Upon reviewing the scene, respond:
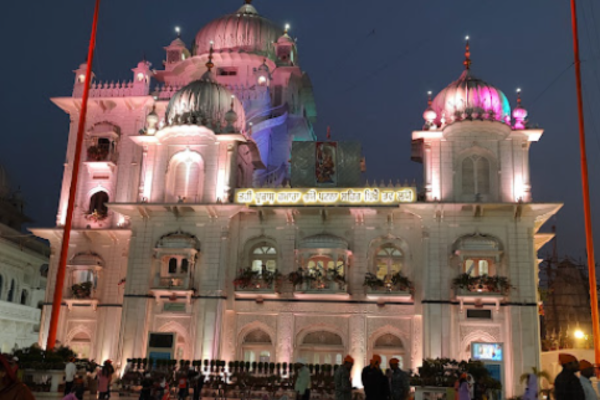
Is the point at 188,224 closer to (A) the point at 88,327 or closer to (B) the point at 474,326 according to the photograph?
(A) the point at 88,327

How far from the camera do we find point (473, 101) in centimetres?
3247

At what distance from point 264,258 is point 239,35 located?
54.2 ft

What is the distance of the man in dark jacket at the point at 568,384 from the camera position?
32.4ft

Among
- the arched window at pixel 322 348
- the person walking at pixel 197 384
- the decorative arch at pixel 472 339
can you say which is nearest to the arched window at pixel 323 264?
the arched window at pixel 322 348

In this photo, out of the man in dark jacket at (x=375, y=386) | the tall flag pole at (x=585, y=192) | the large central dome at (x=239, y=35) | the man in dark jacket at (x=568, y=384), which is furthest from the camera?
the large central dome at (x=239, y=35)

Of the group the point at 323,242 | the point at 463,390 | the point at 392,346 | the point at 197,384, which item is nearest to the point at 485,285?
the point at 392,346

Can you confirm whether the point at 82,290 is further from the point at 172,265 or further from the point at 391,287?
the point at 391,287

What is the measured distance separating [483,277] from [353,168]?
833 centimetres

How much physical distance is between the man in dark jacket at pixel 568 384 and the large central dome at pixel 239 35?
34.6m

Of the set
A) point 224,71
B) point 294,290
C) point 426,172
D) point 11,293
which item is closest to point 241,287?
point 294,290

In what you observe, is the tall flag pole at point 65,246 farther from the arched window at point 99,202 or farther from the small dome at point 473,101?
the small dome at point 473,101

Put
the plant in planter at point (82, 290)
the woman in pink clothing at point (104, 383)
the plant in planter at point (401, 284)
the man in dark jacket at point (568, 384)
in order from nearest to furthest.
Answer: the man in dark jacket at point (568, 384)
the woman in pink clothing at point (104, 383)
the plant in planter at point (401, 284)
the plant in planter at point (82, 290)

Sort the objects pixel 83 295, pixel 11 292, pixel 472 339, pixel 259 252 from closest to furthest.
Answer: pixel 472 339 → pixel 259 252 → pixel 83 295 → pixel 11 292

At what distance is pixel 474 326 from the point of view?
30.2 m
